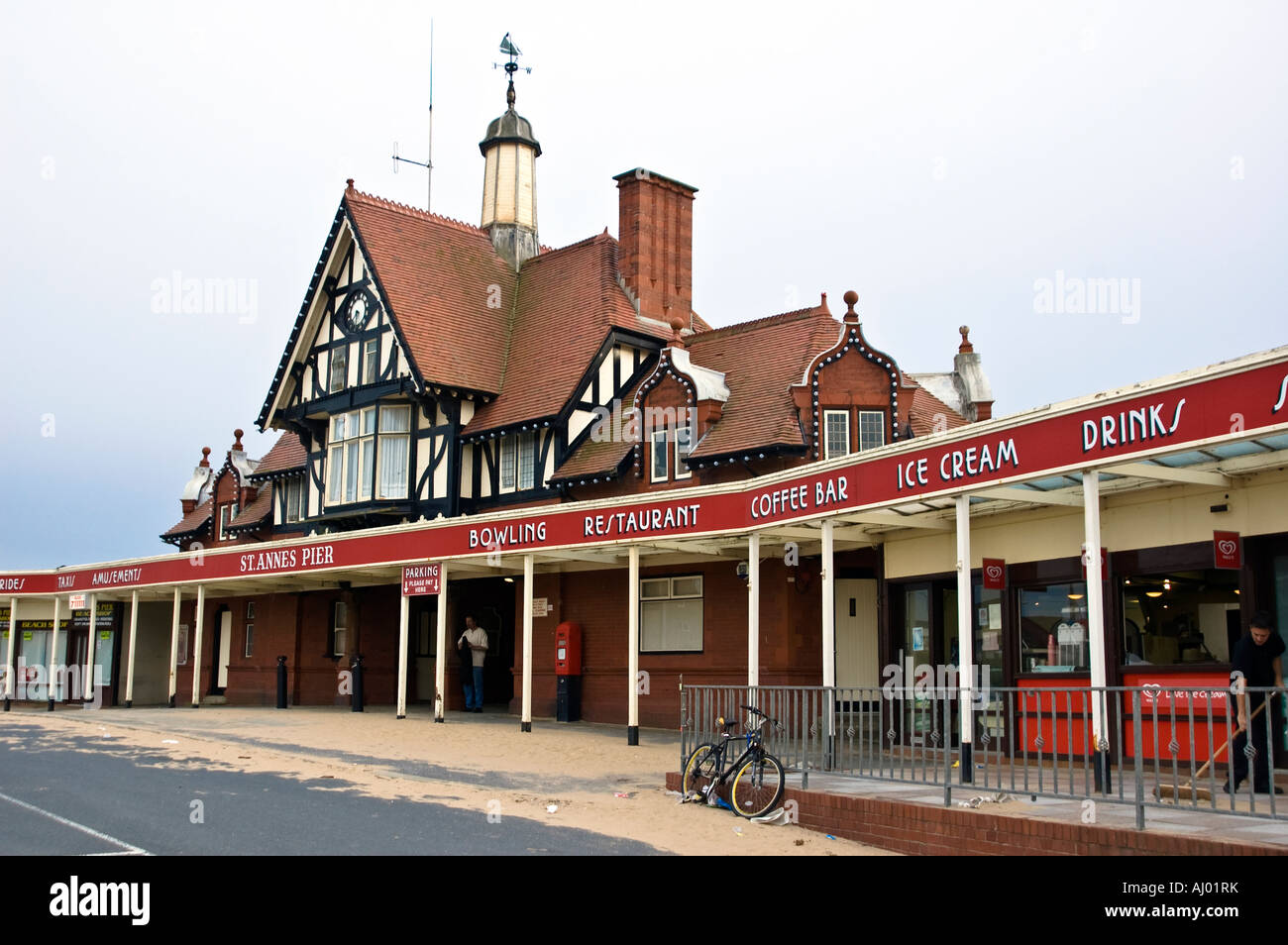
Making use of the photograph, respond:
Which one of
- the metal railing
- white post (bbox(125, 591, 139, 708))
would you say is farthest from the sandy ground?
white post (bbox(125, 591, 139, 708))

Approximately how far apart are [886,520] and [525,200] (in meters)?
22.2

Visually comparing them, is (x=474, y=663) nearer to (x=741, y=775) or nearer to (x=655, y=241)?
(x=655, y=241)

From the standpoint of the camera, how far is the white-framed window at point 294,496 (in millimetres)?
36250

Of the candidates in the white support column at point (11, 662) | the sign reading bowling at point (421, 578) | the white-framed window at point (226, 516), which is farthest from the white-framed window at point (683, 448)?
the white support column at point (11, 662)

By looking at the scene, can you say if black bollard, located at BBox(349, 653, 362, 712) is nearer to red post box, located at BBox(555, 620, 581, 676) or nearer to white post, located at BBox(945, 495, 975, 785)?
red post box, located at BBox(555, 620, 581, 676)

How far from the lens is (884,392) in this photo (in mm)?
23141

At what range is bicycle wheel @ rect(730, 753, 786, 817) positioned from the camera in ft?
39.3

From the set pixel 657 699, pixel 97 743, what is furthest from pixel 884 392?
pixel 97 743

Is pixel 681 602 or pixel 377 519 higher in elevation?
pixel 377 519

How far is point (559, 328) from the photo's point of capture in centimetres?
3006

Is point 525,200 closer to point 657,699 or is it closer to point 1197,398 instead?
point 657,699

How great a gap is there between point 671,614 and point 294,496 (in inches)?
680

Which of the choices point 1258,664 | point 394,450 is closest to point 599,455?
point 394,450

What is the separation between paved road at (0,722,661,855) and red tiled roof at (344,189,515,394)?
15332 mm
